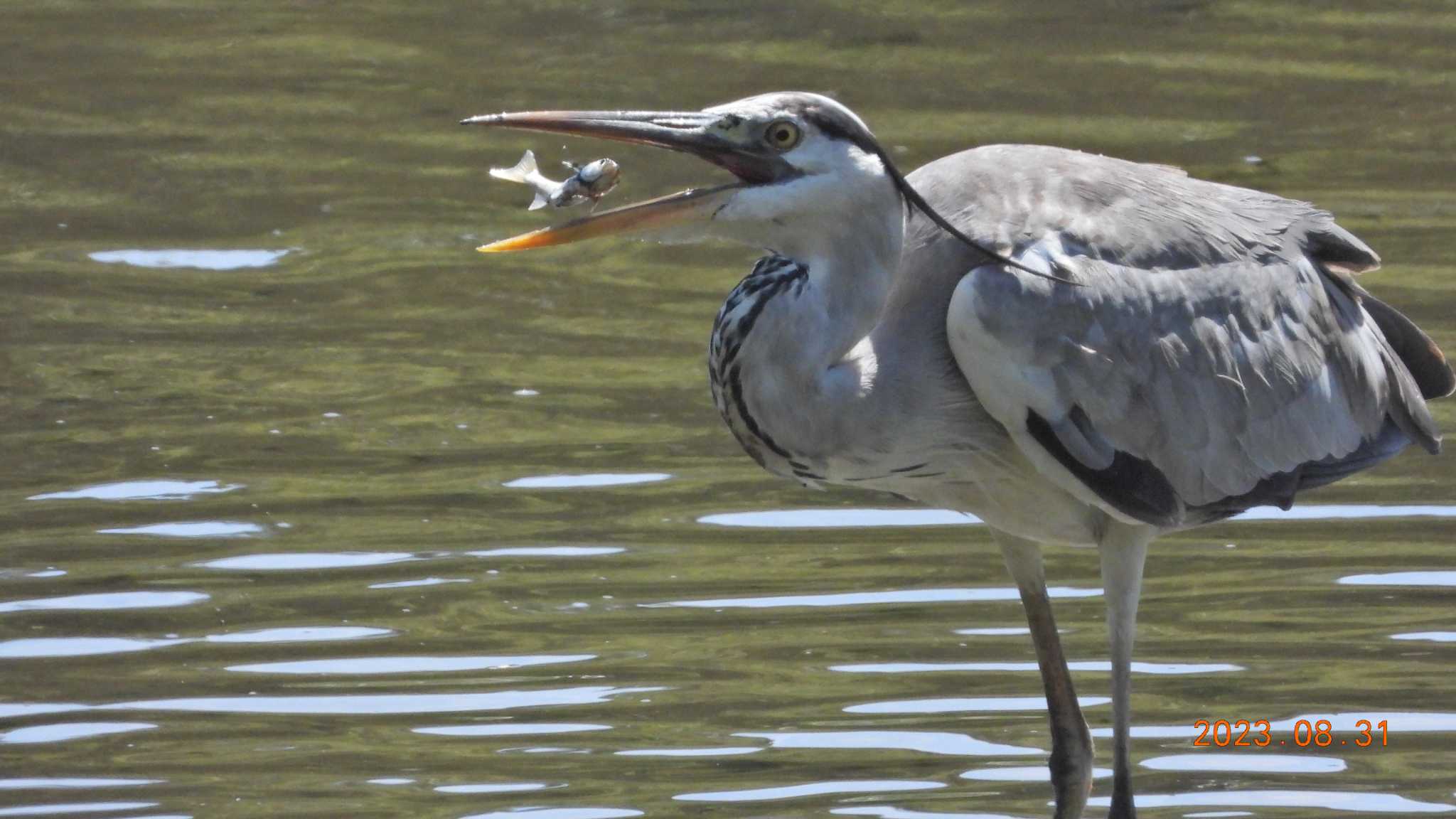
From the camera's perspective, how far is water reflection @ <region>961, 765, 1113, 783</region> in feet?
22.8

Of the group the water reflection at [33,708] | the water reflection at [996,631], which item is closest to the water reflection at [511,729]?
the water reflection at [33,708]

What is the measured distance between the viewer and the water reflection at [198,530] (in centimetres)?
854

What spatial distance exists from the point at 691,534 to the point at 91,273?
159 inches

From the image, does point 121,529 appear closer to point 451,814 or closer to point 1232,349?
point 451,814

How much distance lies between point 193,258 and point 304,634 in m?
4.26

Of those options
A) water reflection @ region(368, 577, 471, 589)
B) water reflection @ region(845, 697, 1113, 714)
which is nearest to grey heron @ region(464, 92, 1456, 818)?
water reflection @ region(845, 697, 1113, 714)

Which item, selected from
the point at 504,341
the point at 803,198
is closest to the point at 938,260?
the point at 803,198

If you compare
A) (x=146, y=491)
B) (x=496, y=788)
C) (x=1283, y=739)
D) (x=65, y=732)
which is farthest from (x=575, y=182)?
(x=146, y=491)

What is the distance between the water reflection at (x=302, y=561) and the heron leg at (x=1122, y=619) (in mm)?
2722

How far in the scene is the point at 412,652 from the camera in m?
7.69

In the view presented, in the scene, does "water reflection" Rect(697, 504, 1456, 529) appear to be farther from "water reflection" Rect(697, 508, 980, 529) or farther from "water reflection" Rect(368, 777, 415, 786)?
"water reflection" Rect(368, 777, 415, 786)

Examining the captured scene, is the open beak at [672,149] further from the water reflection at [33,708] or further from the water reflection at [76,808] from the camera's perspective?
the water reflection at [33,708]

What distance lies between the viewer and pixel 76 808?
6484 millimetres

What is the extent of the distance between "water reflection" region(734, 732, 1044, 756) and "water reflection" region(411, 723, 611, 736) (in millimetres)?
450
